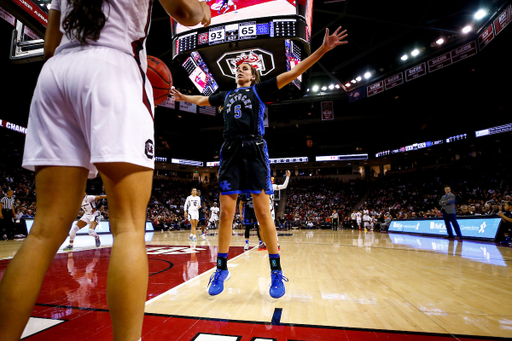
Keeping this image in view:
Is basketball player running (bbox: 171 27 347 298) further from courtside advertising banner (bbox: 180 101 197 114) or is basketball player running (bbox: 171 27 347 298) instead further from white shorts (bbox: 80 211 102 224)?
courtside advertising banner (bbox: 180 101 197 114)

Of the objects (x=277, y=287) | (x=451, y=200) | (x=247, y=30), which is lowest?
(x=277, y=287)

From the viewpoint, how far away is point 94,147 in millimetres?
907

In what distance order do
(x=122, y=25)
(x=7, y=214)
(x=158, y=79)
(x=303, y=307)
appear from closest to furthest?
(x=122, y=25), (x=158, y=79), (x=303, y=307), (x=7, y=214)

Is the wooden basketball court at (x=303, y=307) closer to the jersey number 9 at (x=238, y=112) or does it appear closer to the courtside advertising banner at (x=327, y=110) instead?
the jersey number 9 at (x=238, y=112)

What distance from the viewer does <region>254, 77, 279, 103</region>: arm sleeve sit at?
8.25ft

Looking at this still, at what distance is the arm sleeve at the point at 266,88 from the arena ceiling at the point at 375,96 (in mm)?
11433

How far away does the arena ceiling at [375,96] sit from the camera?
15750mm

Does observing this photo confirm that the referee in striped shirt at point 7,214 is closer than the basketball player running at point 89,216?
No

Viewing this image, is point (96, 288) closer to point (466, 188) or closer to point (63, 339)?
point (63, 339)

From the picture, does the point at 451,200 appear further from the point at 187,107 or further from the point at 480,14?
the point at 187,107

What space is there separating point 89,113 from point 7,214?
1191 centimetres

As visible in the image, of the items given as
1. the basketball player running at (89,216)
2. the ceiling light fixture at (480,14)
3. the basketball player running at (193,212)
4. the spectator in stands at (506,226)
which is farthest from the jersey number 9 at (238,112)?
the ceiling light fixture at (480,14)

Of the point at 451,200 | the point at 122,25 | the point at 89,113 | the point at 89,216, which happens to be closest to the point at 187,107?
the point at 89,216

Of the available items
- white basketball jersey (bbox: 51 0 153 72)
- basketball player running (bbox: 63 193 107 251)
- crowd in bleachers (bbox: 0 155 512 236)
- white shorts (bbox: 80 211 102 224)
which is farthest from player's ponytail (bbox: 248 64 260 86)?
crowd in bleachers (bbox: 0 155 512 236)
